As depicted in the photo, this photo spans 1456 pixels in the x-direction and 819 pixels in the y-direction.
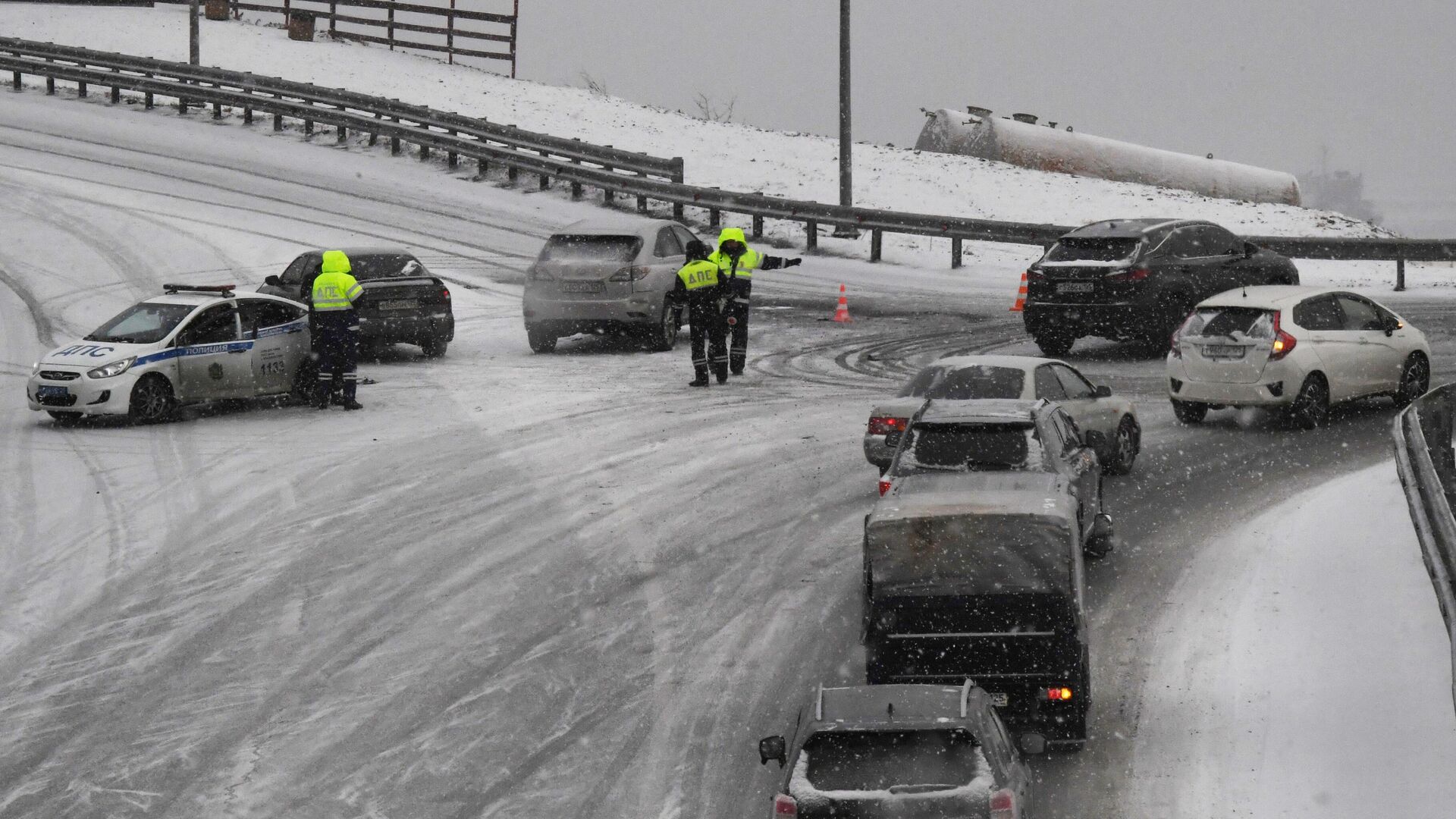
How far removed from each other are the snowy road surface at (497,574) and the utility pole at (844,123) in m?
6.92

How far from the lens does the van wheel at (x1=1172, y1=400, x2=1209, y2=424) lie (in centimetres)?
1681

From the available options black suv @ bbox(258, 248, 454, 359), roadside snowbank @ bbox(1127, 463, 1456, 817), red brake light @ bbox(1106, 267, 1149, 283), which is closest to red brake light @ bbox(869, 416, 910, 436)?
roadside snowbank @ bbox(1127, 463, 1456, 817)

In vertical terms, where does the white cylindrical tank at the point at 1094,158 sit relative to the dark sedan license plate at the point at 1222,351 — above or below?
above

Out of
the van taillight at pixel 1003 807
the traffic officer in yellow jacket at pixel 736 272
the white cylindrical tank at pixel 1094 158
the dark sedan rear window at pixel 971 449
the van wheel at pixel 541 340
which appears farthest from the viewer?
the white cylindrical tank at pixel 1094 158

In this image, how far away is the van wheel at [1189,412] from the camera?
16.8 metres

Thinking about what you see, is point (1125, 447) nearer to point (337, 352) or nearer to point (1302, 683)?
point (1302, 683)

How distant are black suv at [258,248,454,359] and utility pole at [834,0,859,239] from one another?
32.7 feet

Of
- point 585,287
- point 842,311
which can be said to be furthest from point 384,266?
point 842,311

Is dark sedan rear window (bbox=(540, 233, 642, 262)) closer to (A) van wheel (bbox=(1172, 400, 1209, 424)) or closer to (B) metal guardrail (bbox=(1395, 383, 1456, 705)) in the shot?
(A) van wheel (bbox=(1172, 400, 1209, 424))

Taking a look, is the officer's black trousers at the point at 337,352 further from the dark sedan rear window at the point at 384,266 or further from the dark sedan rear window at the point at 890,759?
the dark sedan rear window at the point at 890,759

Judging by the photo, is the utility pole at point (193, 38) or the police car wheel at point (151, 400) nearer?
the police car wheel at point (151, 400)

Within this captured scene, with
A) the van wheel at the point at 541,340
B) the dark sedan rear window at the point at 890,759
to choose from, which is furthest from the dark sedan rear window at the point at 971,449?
the van wheel at the point at 541,340

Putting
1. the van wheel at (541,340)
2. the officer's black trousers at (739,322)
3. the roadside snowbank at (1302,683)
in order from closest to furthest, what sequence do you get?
1. the roadside snowbank at (1302,683)
2. the officer's black trousers at (739,322)
3. the van wheel at (541,340)

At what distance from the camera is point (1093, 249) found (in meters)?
20.3
